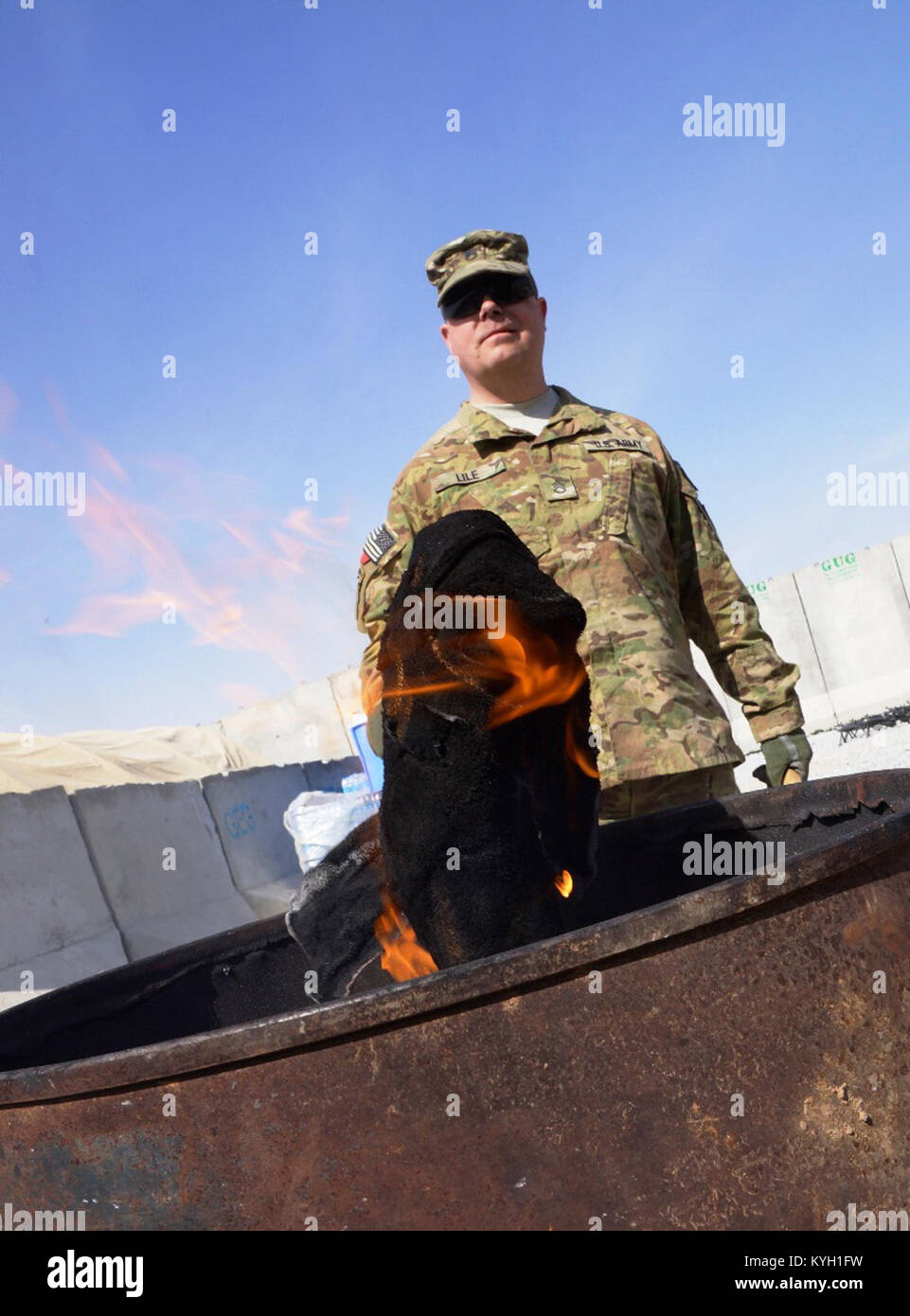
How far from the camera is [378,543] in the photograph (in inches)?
96.5

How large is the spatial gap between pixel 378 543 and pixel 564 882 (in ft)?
3.50

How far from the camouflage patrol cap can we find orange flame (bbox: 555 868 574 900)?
154cm

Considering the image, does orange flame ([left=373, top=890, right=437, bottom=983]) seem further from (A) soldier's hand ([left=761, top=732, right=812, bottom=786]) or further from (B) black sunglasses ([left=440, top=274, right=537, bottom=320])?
(B) black sunglasses ([left=440, top=274, right=537, bottom=320])

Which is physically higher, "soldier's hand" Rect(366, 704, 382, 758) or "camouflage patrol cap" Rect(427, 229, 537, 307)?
"camouflage patrol cap" Rect(427, 229, 537, 307)

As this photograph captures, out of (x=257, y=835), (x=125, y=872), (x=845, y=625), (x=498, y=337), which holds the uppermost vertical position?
(x=845, y=625)

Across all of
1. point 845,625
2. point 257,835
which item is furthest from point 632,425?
point 845,625

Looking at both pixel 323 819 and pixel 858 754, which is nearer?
pixel 323 819

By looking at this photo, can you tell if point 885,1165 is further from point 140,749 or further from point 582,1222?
point 140,749

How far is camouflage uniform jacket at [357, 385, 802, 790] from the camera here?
7.55 ft

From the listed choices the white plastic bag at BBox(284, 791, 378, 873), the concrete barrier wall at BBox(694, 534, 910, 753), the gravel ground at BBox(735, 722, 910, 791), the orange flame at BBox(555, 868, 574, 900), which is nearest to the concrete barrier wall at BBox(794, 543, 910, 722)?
the concrete barrier wall at BBox(694, 534, 910, 753)

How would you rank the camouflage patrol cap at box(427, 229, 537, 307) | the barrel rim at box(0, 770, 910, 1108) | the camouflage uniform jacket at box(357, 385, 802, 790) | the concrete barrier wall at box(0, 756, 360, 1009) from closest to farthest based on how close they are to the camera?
the barrel rim at box(0, 770, 910, 1108), the camouflage uniform jacket at box(357, 385, 802, 790), the camouflage patrol cap at box(427, 229, 537, 307), the concrete barrier wall at box(0, 756, 360, 1009)

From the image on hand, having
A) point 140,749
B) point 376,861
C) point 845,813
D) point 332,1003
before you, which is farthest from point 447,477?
point 140,749

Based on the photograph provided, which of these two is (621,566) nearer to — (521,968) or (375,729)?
(375,729)

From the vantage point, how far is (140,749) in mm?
22734
